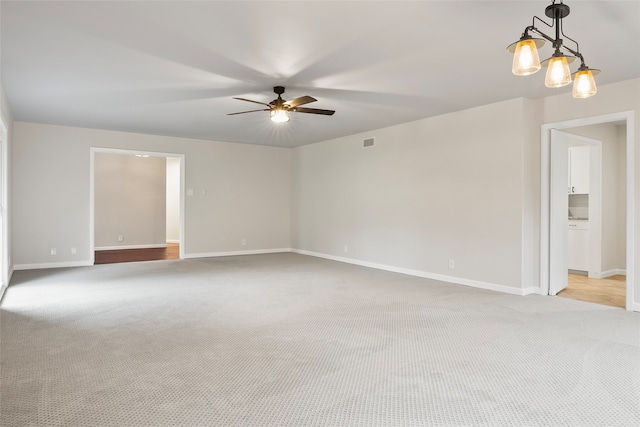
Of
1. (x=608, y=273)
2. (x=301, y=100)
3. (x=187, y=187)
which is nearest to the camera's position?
(x=301, y=100)

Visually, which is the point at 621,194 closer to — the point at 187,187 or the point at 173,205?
the point at 187,187

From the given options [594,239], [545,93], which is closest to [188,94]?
[545,93]

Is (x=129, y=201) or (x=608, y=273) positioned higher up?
(x=129, y=201)

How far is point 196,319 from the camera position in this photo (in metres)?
3.97

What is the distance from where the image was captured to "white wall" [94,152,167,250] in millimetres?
10070

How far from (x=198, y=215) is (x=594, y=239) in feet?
24.4

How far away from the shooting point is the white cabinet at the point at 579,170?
22.5ft

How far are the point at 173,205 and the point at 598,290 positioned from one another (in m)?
10.8

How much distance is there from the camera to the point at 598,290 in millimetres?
5555

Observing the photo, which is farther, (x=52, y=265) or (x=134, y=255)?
(x=134, y=255)

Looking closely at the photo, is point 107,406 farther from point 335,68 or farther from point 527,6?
point 527,6

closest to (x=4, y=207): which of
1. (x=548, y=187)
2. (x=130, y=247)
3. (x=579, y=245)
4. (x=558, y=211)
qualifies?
(x=130, y=247)

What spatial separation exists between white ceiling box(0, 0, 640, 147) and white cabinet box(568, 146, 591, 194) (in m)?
2.40

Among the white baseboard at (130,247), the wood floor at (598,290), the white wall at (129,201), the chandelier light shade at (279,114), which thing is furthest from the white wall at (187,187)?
the wood floor at (598,290)
